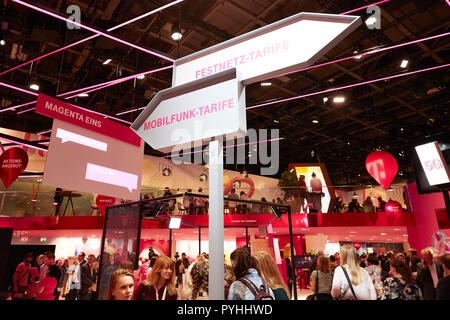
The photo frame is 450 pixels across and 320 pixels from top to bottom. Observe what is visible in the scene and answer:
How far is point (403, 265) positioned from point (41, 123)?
1387 cm

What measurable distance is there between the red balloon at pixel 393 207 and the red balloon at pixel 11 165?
12.2 m

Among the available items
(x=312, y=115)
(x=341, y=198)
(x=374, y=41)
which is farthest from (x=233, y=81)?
(x=341, y=198)

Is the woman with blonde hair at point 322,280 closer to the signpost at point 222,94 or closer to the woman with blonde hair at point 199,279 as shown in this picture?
the woman with blonde hair at point 199,279

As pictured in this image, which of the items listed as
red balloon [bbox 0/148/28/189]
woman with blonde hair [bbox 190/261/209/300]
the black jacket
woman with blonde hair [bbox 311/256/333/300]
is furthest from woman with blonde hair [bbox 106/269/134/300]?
red balloon [bbox 0/148/28/189]

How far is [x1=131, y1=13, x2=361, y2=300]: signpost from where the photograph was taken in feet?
3.63

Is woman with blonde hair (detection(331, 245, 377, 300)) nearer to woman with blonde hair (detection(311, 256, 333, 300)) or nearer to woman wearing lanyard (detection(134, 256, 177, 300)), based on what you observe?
woman with blonde hair (detection(311, 256, 333, 300))

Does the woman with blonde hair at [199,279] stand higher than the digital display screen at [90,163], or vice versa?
the digital display screen at [90,163]

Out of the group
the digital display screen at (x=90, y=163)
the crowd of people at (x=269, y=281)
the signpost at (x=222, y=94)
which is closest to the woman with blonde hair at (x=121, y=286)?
the crowd of people at (x=269, y=281)

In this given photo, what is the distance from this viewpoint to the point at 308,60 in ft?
3.75

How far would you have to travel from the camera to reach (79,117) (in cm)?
412

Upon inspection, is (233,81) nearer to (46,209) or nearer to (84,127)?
(84,127)

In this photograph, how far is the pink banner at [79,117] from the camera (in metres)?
3.87

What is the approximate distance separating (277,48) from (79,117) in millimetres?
3629
